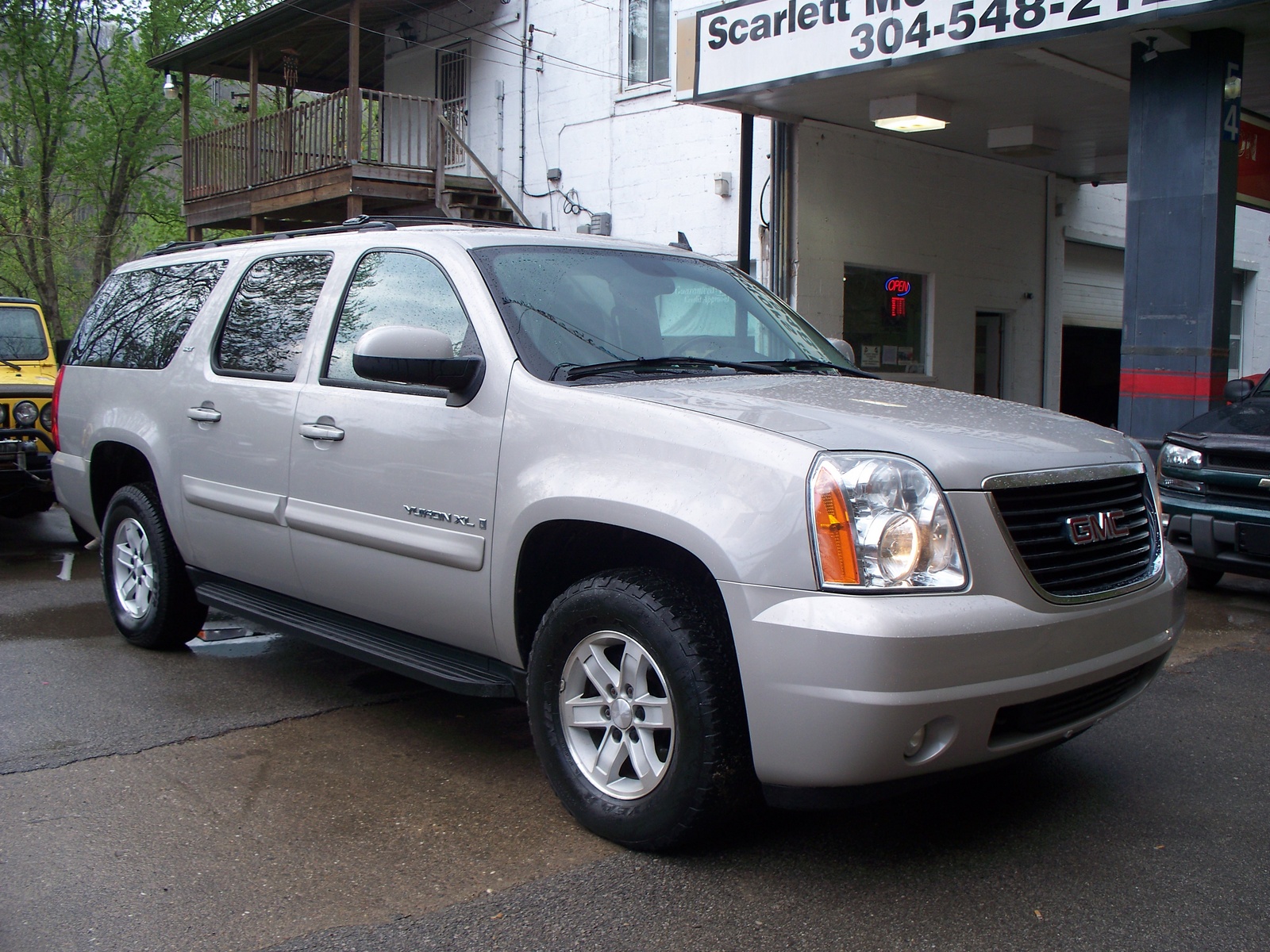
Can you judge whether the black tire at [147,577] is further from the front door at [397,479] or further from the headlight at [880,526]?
the headlight at [880,526]

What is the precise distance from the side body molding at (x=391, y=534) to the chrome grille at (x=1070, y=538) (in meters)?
1.65

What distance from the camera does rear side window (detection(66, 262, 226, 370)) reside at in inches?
213

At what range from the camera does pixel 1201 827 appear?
3572 mm

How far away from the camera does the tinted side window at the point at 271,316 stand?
15.3 ft

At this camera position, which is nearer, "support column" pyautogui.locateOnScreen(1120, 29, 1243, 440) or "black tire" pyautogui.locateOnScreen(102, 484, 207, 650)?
"black tire" pyautogui.locateOnScreen(102, 484, 207, 650)

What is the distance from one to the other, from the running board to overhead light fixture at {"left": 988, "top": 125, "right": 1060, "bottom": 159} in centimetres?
1107

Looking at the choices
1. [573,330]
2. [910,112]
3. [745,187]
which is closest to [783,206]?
[745,187]

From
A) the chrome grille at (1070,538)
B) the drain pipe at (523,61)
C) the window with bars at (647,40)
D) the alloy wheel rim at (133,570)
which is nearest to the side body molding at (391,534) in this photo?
the alloy wheel rim at (133,570)

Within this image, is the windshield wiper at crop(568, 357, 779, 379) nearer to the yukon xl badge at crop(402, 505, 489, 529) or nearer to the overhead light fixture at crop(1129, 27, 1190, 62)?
the yukon xl badge at crop(402, 505, 489, 529)

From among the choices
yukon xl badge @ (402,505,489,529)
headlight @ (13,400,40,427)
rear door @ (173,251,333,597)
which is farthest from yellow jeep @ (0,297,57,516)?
yukon xl badge @ (402,505,489,529)

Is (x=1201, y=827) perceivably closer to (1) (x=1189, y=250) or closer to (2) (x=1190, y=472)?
(2) (x=1190, y=472)

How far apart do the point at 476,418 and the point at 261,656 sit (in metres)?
2.55

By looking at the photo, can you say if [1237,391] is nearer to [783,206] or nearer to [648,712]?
[783,206]

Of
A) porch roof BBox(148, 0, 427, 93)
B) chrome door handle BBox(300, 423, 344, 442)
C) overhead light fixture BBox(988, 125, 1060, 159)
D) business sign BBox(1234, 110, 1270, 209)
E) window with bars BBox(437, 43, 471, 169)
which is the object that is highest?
porch roof BBox(148, 0, 427, 93)
